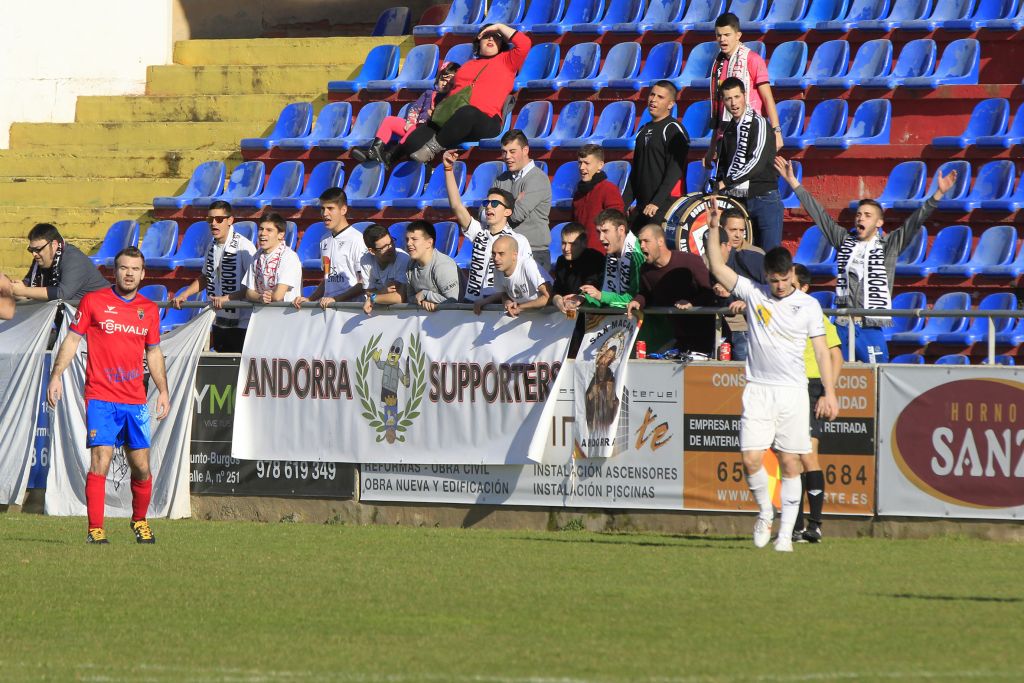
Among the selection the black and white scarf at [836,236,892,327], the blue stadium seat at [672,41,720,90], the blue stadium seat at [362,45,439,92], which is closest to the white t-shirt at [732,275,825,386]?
the black and white scarf at [836,236,892,327]

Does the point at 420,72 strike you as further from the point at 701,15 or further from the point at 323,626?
the point at 323,626

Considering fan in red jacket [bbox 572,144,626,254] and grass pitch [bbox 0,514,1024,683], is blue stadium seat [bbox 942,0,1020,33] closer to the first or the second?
fan in red jacket [bbox 572,144,626,254]

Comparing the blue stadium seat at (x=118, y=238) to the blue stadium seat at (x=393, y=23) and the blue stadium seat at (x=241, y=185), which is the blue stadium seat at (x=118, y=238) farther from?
the blue stadium seat at (x=393, y=23)

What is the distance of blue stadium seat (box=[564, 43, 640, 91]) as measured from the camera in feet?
62.3

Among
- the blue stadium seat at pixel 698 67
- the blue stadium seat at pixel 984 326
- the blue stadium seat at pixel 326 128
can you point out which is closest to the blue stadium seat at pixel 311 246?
the blue stadium seat at pixel 326 128

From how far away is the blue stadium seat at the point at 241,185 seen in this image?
1931 centimetres

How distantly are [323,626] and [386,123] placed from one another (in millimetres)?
11437

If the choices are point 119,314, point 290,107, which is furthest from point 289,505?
point 290,107

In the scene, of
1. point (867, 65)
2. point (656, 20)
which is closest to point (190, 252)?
point (656, 20)

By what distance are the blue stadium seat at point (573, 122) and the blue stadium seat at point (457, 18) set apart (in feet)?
10.1

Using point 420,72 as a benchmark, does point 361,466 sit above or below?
below

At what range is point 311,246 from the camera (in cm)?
1786

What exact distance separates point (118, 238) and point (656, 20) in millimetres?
6973

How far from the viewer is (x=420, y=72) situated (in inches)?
802
